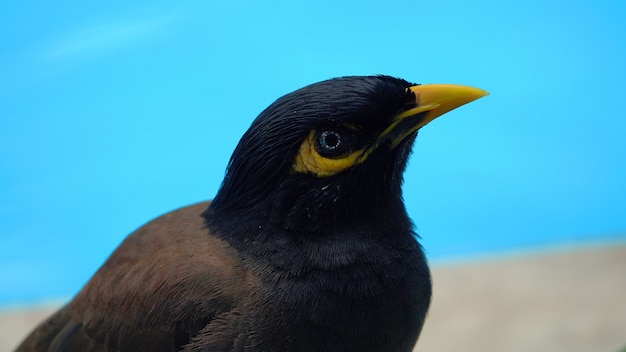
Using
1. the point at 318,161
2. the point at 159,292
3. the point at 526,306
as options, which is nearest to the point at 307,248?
the point at 318,161

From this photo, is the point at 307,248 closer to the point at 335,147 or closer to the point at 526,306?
the point at 335,147

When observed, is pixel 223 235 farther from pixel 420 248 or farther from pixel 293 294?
pixel 420 248

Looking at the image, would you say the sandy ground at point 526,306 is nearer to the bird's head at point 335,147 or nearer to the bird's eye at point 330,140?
the bird's head at point 335,147

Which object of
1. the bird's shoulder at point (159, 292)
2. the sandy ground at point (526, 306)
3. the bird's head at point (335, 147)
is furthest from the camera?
the sandy ground at point (526, 306)

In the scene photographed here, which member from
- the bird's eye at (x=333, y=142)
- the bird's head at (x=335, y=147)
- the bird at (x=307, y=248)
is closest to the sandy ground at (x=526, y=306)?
the bird at (x=307, y=248)

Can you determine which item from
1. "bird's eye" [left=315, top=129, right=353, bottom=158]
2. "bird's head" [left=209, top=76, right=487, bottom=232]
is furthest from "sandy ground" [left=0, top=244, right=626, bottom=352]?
"bird's eye" [left=315, top=129, right=353, bottom=158]

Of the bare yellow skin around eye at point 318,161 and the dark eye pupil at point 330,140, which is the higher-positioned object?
the dark eye pupil at point 330,140

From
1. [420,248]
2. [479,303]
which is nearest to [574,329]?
[479,303]

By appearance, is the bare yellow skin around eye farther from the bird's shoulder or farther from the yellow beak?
the bird's shoulder
